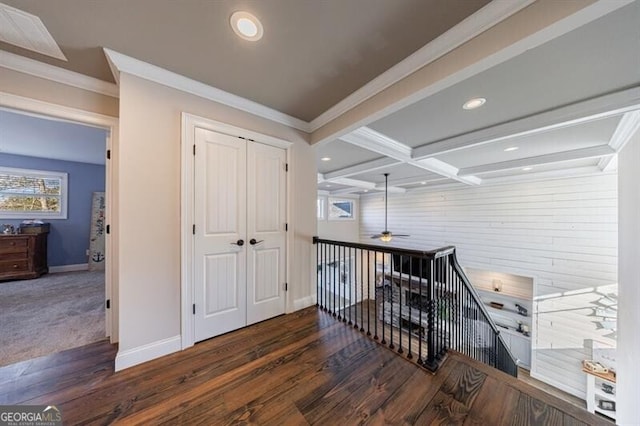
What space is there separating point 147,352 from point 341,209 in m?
7.30

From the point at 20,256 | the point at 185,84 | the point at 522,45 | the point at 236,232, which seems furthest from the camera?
the point at 20,256

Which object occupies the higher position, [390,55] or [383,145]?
[390,55]

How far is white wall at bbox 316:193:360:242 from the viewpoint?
8038 millimetres

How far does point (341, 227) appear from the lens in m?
8.62

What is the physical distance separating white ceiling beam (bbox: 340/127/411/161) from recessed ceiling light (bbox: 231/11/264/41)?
1464mm

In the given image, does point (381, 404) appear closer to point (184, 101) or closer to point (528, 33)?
point (528, 33)

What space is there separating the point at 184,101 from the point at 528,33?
2.58 metres

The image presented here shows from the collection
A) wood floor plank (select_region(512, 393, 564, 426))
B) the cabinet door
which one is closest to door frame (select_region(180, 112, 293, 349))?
wood floor plank (select_region(512, 393, 564, 426))

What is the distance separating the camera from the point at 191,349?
204 cm

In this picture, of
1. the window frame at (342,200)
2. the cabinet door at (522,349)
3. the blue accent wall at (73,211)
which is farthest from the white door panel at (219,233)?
the cabinet door at (522,349)

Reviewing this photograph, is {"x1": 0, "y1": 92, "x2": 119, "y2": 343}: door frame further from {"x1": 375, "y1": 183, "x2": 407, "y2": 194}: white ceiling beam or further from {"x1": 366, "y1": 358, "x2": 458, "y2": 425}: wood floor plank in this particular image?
{"x1": 375, "y1": 183, "x2": 407, "y2": 194}: white ceiling beam

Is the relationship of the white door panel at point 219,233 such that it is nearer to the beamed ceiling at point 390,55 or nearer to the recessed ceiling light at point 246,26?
the beamed ceiling at point 390,55

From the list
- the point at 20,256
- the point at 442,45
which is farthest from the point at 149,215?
the point at 20,256

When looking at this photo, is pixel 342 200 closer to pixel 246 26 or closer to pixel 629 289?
pixel 629 289
